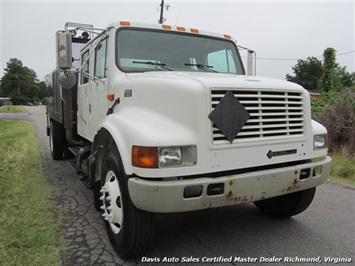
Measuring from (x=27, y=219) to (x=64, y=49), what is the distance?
2.12 m

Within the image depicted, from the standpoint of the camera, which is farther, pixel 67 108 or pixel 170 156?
pixel 67 108

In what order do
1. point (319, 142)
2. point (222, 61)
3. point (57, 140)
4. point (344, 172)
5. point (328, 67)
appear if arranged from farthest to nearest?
point (328, 67), point (57, 140), point (344, 172), point (222, 61), point (319, 142)

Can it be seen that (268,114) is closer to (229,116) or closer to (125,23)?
(229,116)

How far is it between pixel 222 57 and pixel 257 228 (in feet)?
7.51

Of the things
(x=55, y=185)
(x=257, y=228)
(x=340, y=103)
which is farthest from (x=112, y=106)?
(x=340, y=103)

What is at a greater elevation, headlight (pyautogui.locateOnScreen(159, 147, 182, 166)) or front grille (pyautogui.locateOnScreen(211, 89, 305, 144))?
front grille (pyautogui.locateOnScreen(211, 89, 305, 144))

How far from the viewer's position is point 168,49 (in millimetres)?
3990

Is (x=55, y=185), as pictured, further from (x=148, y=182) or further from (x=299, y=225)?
(x=299, y=225)

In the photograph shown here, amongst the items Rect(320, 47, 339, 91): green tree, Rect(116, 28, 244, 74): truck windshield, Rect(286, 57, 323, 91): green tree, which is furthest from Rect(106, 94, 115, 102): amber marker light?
Rect(286, 57, 323, 91): green tree

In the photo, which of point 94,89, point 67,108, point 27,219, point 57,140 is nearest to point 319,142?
point 94,89

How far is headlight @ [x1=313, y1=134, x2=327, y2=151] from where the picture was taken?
11.0 ft

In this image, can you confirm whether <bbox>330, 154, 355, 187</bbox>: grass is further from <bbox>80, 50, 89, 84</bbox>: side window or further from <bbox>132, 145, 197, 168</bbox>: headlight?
<bbox>80, 50, 89, 84</bbox>: side window

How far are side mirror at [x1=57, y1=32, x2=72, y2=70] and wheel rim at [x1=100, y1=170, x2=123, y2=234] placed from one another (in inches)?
59.7

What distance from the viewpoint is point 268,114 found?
9.66 ft
